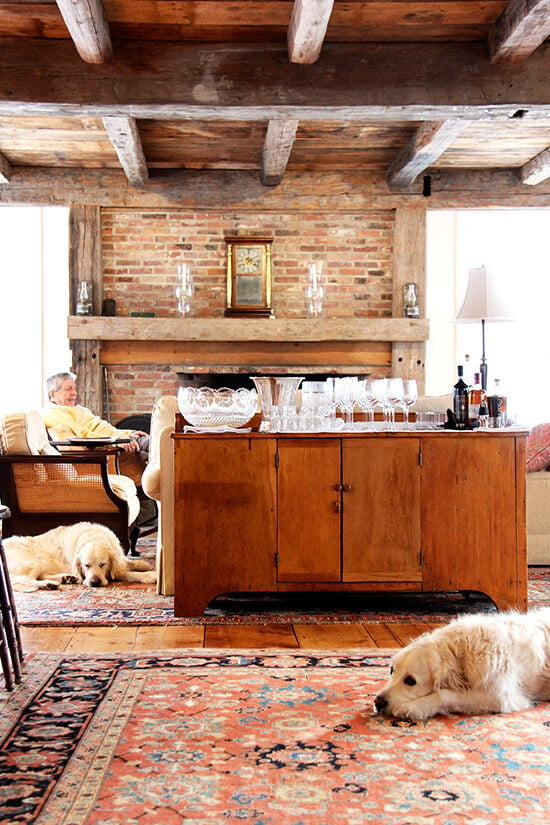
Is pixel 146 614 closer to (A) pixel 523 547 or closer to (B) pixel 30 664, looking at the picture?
(B) pixel 30 664

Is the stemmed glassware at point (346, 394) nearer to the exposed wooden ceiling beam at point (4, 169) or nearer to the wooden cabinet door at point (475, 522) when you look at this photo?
the wooden cabinet door at point (475, 522)

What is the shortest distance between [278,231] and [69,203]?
6.16ft

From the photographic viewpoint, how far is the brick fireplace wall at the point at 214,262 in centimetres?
786

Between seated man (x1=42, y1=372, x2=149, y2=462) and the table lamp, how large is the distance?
256 cm

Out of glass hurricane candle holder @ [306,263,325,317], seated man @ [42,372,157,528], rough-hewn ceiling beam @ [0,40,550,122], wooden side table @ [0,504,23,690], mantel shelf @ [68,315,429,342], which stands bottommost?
wooden side table @ [0,504,23,690]

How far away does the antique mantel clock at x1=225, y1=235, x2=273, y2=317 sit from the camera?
7.87 metres

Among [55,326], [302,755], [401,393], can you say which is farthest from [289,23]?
[55,326]

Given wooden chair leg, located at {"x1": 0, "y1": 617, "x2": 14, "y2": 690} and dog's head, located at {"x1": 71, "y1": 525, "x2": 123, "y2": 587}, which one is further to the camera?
dog's head, located at {"x1": 71, "y1": 525, "x2": 123, "y2": 587}

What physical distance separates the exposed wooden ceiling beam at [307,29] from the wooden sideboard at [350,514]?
2.05 m

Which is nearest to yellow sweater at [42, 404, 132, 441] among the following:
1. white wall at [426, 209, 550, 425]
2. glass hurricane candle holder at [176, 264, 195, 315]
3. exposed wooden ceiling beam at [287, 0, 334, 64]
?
glass hurricane candle holder at [176, 264, 195, 315]

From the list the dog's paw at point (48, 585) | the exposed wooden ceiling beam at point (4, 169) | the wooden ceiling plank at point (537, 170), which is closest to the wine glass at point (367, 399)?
the dog's paw at point (48, 585)

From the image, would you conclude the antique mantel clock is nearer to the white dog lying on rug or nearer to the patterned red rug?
the patterned red rug

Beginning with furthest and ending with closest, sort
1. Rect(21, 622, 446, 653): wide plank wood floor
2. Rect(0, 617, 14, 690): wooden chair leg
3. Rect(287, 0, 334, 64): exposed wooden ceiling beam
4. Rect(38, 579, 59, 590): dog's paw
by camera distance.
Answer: Rect(38, 579, 59, 590): dog's paw < Rect(287, 0, 334, 64): exposed wooden ceiling beam < Rect(21, 622, 446, 653): wide plank wood floor < Rect(0, 617, 14, 690): wooden chair leg

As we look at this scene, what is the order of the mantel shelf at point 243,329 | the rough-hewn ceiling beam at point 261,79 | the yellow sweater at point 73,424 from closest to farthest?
the rough-hewn ceiling beam at point 261,79
the yellow sweater at point 73,424
the mantel shelf at point 243,329
